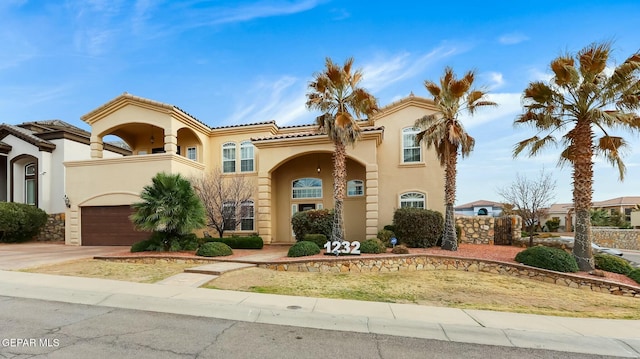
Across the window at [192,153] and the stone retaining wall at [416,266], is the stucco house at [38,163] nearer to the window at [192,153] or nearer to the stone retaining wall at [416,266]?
the window at [192,153]

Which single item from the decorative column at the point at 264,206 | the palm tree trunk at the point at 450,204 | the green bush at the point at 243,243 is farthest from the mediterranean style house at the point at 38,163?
the palm tree trunk at the point at 450,204

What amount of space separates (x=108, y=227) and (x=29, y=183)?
10.3 m

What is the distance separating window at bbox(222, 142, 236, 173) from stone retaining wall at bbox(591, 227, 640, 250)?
2991 centimetres

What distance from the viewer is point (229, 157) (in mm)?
21219

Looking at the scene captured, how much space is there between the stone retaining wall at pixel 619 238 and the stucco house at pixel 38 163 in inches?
1605

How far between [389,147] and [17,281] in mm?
16407

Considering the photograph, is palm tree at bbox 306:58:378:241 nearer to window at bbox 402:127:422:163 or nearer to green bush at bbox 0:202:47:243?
window at bbox 402:127:422:163

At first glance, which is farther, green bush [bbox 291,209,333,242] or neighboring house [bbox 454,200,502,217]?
neighboring house [bbox 454,200,502,217]

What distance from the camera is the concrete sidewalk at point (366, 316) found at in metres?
5.80

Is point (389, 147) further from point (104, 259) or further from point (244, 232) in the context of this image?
point (104, 259)

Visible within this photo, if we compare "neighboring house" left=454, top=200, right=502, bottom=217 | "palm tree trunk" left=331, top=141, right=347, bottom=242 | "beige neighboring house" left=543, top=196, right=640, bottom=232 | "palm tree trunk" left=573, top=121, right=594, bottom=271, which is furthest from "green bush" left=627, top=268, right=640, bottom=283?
"beige neighboring house" left=543, top=196, right=640, bottom=232

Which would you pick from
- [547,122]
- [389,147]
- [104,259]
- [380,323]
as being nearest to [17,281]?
[104,259]

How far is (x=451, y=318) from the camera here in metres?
6.83

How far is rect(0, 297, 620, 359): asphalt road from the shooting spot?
484 centimetres
